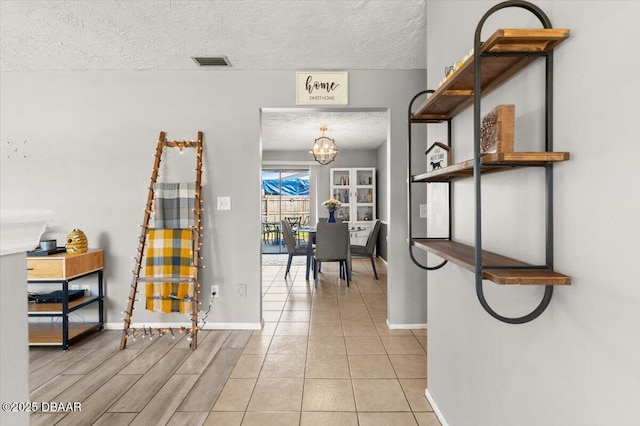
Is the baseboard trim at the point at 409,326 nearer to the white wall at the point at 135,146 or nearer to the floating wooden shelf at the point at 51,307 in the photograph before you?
the white wall at the point at 135,146

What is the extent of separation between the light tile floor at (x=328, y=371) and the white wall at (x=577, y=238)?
2.59 ft

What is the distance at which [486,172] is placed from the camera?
144 centimetres

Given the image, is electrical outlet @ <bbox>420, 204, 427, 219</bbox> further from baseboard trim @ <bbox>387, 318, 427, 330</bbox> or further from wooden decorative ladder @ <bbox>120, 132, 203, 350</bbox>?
wooden decorative ladder @ <bbox>120, 132, 203, 350</bbox>

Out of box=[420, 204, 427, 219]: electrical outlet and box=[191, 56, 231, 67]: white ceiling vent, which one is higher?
box=[191, 56, 231, 67]: white ceiling vent

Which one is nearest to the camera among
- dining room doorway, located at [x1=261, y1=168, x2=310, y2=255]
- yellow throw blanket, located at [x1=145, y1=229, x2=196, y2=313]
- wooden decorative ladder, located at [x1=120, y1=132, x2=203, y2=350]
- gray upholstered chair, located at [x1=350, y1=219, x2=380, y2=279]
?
wooden decorative ladder, located at [x1=120, y1=132, x2=203, y2=350]

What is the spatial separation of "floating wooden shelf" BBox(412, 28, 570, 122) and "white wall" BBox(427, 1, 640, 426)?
4 cm

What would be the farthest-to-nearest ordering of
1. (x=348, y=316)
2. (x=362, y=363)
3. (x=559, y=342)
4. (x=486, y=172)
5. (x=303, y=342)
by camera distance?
(x=348, y=316), (x=303, y=342), (x=362, y=363), (x=486, y=172), (x=559, y=342)

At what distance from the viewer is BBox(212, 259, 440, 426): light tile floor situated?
6.96 ft

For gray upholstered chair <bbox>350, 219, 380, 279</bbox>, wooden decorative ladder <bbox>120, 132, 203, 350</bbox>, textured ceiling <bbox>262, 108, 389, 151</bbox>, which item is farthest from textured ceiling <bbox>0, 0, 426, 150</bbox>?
gray upholstered chair <bbox>350, 219, 380, 279</bbox>

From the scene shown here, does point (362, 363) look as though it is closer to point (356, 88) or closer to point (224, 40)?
point (356, 88)

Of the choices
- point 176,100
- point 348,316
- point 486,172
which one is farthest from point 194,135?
point 486,172

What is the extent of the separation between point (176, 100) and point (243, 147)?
75 cm

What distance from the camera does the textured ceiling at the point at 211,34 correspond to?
2.46 m

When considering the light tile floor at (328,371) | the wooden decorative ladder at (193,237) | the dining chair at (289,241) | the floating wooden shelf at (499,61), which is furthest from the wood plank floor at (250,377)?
the dining chair at (289,241)
